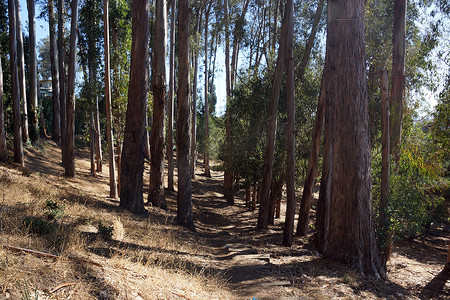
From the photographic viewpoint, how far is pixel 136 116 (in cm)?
1056

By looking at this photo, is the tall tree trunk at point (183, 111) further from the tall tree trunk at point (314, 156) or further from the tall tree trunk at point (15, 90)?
the tall tree trunk at point (15, 90)

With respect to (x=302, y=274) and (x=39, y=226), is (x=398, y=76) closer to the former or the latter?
(x=302, y=274)

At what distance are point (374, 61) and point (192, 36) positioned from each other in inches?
506

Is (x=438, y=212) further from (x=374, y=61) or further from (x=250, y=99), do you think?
(x=250, y=99)

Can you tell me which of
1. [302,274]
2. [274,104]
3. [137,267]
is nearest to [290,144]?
[274,104]

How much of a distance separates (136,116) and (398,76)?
8.46m

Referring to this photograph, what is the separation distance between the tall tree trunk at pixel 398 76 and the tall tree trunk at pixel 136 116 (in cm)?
793

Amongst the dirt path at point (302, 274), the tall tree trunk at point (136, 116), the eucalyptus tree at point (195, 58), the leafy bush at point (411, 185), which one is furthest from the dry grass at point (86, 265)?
the eucalyptus tree at point (195, 58)

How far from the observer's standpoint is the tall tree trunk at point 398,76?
36.1 ft

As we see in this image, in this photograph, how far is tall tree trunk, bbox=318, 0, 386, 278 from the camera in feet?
21.4

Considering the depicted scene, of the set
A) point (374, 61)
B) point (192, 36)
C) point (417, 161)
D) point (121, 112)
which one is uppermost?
point (192, 36)

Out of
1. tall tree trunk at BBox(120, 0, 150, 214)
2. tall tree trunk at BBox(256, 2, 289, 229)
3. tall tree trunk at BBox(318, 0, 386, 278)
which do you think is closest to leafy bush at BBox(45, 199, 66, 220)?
tall tree trunk at BBox(120, 0, 150, 214)

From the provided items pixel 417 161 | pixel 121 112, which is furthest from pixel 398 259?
pixel 121 112

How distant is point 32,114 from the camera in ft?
65.5
